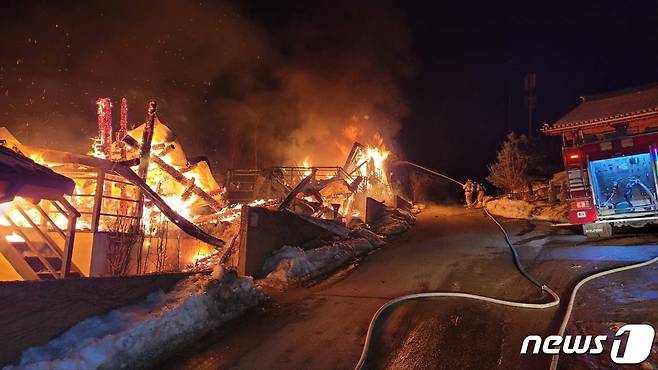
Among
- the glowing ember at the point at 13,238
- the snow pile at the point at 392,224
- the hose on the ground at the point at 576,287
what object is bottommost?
the hose on the ground at the point at 576,287

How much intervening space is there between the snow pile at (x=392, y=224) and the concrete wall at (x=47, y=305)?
10.5 m

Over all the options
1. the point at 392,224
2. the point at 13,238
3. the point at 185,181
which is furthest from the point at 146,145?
the point at 392,224

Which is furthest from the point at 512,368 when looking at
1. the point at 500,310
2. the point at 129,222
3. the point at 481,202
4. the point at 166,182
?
the point at 481,202

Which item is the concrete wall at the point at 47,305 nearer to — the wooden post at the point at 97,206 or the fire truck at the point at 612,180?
the wooden post at the point at 97,206

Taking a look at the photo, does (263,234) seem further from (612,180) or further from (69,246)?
(612,180)

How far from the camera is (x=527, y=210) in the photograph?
1728 centimetres

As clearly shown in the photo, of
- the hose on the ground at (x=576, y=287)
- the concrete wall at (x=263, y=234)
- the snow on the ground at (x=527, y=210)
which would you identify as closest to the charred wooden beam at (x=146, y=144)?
the concrete wall at (x=263, y=234)

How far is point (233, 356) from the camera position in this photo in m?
5.01

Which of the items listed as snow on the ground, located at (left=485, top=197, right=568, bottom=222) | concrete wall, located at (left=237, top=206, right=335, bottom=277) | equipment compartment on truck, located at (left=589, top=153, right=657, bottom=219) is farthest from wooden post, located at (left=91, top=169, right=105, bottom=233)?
snow on the ground, located at (left=485, top=197, right=568, bottom=222)

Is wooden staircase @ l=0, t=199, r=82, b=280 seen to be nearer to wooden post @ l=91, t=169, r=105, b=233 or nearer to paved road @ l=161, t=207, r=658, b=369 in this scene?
wooden post @ l=91, t=169, r=105, b=233

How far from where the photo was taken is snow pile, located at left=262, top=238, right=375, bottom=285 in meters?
8.60

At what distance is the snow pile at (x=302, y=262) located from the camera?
860 cm

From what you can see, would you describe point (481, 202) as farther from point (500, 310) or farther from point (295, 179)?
point (500, 310)

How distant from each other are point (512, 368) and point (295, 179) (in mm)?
19209
